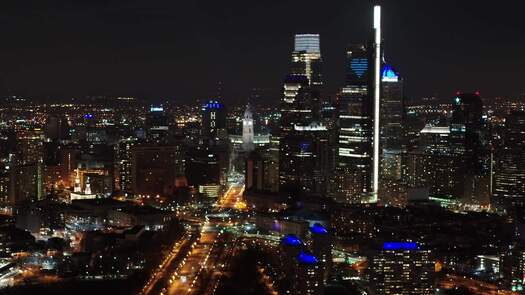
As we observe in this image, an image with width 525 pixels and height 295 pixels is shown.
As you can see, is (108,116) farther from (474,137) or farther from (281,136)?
(474,137)

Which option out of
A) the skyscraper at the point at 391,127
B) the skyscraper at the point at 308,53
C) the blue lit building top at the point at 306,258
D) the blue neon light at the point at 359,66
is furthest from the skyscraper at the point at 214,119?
the blue lit building top at the point at 306,258

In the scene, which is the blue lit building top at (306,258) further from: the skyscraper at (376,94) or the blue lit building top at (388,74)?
the blue lit building top at (388,74)

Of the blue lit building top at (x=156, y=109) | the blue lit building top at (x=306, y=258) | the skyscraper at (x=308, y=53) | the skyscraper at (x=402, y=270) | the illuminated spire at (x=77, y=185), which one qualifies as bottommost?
the skyscraper at (x=402, y=270)

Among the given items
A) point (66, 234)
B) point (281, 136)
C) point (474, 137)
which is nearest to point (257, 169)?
point (281, 136)

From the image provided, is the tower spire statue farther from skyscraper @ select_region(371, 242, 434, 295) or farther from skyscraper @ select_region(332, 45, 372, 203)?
skyscraper @ select_region(371, 242, 434, 295)

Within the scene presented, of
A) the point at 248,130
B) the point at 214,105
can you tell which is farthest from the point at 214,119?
the point at 248,130

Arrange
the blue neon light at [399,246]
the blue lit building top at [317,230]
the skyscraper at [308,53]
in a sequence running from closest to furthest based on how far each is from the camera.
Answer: the blue neon light at [399,246]
the blue lit building top at [317,230]
the skyscraper at [308,53]
